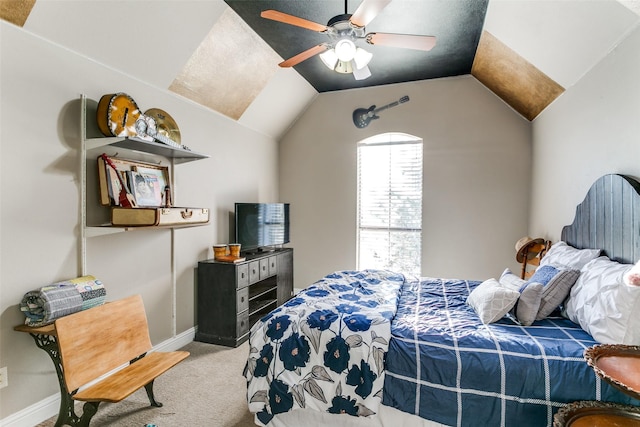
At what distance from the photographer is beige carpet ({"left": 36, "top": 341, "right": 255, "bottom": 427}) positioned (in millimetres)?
2047

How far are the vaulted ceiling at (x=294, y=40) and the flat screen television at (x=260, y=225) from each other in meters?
1.16

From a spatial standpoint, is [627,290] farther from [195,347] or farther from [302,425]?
[195,347]

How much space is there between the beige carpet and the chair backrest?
0.35 m

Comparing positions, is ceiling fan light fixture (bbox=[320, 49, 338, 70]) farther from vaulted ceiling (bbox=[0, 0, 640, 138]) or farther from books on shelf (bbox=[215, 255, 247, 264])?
books on shelf (bbox=[215, 255, 247, 264])

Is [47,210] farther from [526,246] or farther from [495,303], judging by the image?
[526,246]

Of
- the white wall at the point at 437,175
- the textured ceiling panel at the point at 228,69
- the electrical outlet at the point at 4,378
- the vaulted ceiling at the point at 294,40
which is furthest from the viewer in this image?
the white wall at the point at 437,175

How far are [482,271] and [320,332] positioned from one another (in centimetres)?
305

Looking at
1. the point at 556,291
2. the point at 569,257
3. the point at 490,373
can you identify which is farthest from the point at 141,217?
the point at 569,257

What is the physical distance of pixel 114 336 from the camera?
210cm

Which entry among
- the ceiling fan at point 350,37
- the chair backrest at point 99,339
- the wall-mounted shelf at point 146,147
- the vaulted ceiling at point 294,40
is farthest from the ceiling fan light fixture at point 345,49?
the chair backrest at point 99,339

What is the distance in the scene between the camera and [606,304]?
1.60m

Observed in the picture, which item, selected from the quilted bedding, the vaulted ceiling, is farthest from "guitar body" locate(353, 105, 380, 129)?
the quilted bedding

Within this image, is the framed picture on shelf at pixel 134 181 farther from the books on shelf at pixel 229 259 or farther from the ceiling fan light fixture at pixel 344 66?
the ceiling fan light fixture at pixel 344 66

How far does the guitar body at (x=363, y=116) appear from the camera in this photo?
14.8 ft
